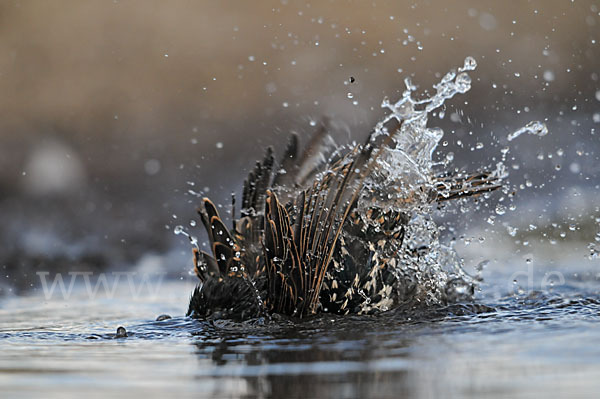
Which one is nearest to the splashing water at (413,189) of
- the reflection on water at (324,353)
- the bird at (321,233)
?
the bird at (321,233)

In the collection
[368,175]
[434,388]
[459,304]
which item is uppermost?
[368,175]

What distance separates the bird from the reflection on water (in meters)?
0.22

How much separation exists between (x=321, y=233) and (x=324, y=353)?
4.61ft

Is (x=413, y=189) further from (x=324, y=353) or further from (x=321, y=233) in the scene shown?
(x=324, y=353)

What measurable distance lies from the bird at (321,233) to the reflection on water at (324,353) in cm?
22

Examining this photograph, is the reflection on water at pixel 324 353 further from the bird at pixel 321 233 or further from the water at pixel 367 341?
the bird at pixel 321 233

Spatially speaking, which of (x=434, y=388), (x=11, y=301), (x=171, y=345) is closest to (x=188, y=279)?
(x=11, y=301)

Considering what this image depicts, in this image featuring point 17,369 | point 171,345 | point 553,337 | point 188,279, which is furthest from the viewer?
point 188,279

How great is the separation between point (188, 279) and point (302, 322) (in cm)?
407

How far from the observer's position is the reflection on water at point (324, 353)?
2738 millimetres

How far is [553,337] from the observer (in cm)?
374

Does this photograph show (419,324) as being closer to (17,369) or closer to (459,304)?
(459,304)

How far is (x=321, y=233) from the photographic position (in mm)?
4852

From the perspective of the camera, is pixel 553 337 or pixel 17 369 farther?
pixel 553 337
